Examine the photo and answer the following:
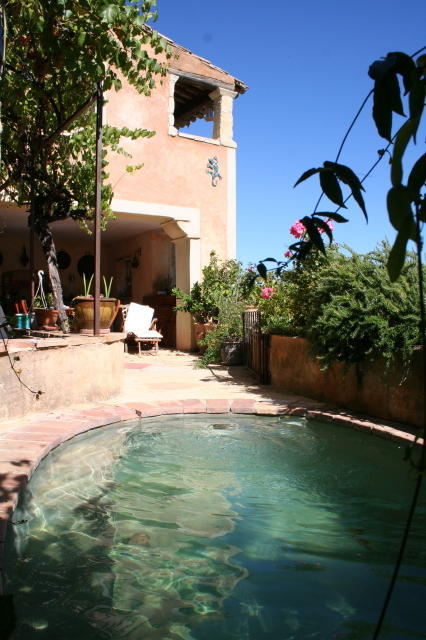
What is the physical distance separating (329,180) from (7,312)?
1331cm

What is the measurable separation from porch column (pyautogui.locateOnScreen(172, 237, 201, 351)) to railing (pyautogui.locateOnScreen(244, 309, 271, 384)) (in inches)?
99.1

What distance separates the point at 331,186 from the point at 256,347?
7230mm

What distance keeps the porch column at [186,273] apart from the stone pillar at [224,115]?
2390mm

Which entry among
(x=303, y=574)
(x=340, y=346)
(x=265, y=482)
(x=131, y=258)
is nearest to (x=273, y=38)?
(x=340, y=346)

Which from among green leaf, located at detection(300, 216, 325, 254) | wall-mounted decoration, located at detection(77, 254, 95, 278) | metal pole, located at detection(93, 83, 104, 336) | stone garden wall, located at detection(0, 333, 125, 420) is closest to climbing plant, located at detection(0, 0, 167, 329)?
metal pole, located at detection(93, 83, 104, 336)

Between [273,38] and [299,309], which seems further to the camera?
[299,309]

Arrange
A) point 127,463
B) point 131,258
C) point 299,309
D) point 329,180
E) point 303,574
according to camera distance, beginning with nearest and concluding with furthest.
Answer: point 329,180, point 303,574, point 127,463, point 299,309, point 131,258

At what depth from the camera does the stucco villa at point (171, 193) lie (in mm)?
10523

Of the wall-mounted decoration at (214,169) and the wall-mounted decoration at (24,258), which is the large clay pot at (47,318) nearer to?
the wall-mounted decoration at (214,169)

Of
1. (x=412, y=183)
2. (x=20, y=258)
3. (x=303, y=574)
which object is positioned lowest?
(x=303, y=574)

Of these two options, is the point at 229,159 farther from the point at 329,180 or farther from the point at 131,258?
the point at 329,180

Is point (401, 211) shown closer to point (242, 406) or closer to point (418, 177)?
point (418, 177)

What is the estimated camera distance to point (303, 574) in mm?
2643

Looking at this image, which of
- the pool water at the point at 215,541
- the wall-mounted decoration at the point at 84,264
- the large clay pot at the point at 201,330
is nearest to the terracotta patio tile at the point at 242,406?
the pool water at the point at 215,541
